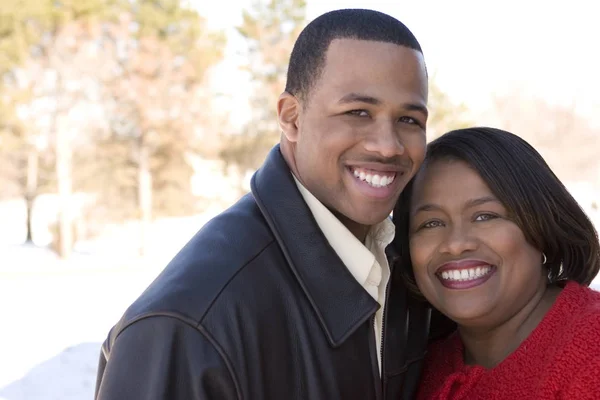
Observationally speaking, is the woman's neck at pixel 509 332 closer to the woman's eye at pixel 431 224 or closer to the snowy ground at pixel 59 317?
the woman's eye at pixel 431 224

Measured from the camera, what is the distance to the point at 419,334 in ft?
7.79

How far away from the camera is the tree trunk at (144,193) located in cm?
2164

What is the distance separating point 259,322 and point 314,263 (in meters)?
0.28

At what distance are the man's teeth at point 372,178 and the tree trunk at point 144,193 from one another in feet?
66.3

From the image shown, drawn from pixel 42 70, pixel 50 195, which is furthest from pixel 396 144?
pixel 50 195

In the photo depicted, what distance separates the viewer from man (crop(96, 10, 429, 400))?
1518mm

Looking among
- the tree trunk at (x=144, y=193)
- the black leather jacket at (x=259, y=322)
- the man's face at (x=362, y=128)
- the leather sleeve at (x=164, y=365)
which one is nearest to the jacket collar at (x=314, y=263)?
the black leather jacket at (x=259, y=322)

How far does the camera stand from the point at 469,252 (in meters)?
2.20

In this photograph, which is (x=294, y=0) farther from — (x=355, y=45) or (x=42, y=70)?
(x=355, y=45)

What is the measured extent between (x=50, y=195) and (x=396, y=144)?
25.2 metres

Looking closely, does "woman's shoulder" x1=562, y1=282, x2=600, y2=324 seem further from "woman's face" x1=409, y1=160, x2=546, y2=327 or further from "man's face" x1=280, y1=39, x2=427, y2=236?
"man's face" x1=280, y1=39, x2=427, y2=236

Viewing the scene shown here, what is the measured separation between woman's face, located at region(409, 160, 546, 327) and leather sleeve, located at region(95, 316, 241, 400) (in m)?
0.98

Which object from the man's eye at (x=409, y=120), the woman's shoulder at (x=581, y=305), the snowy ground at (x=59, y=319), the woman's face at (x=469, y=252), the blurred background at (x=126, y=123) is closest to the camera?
the woman's shoulder at (x=581, y=305)

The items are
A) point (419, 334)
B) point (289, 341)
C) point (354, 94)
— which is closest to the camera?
point (289, 341)
